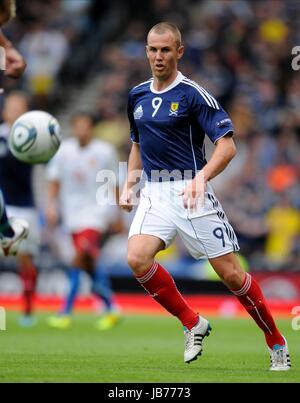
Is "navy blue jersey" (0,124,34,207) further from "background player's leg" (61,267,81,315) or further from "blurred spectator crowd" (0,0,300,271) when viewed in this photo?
"blurred spectator crowd" (0,0,300,271)

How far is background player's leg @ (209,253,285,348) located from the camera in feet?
24.5

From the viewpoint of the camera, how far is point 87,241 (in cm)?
1300

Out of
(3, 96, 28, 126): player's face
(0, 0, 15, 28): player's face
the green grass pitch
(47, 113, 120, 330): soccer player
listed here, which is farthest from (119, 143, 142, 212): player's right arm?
(47, 113, 120, 330): soccer player

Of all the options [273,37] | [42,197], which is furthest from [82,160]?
[273,37]

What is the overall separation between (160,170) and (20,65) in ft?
4.36

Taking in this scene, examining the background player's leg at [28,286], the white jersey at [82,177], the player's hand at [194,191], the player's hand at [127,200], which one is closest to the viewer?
the player's hand at [194,191]

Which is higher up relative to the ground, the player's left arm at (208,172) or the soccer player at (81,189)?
the player's left arm at (208,172)

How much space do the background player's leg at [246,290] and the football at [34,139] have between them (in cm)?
158

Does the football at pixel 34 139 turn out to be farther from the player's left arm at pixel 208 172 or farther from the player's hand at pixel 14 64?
the player's left arm at pixel 208 172

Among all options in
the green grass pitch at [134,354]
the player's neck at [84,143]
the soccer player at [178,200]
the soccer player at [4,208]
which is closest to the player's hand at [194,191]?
the soccer player at [178,200]

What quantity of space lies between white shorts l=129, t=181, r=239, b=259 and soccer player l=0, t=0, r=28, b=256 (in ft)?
3.77

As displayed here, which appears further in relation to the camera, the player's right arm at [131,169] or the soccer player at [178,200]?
the player's right arm at [131,169]

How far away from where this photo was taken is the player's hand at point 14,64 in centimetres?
790

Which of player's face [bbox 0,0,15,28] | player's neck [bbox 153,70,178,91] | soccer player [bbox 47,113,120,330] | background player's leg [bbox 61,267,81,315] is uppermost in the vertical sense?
player's face [bbox 0,0,15,28]
